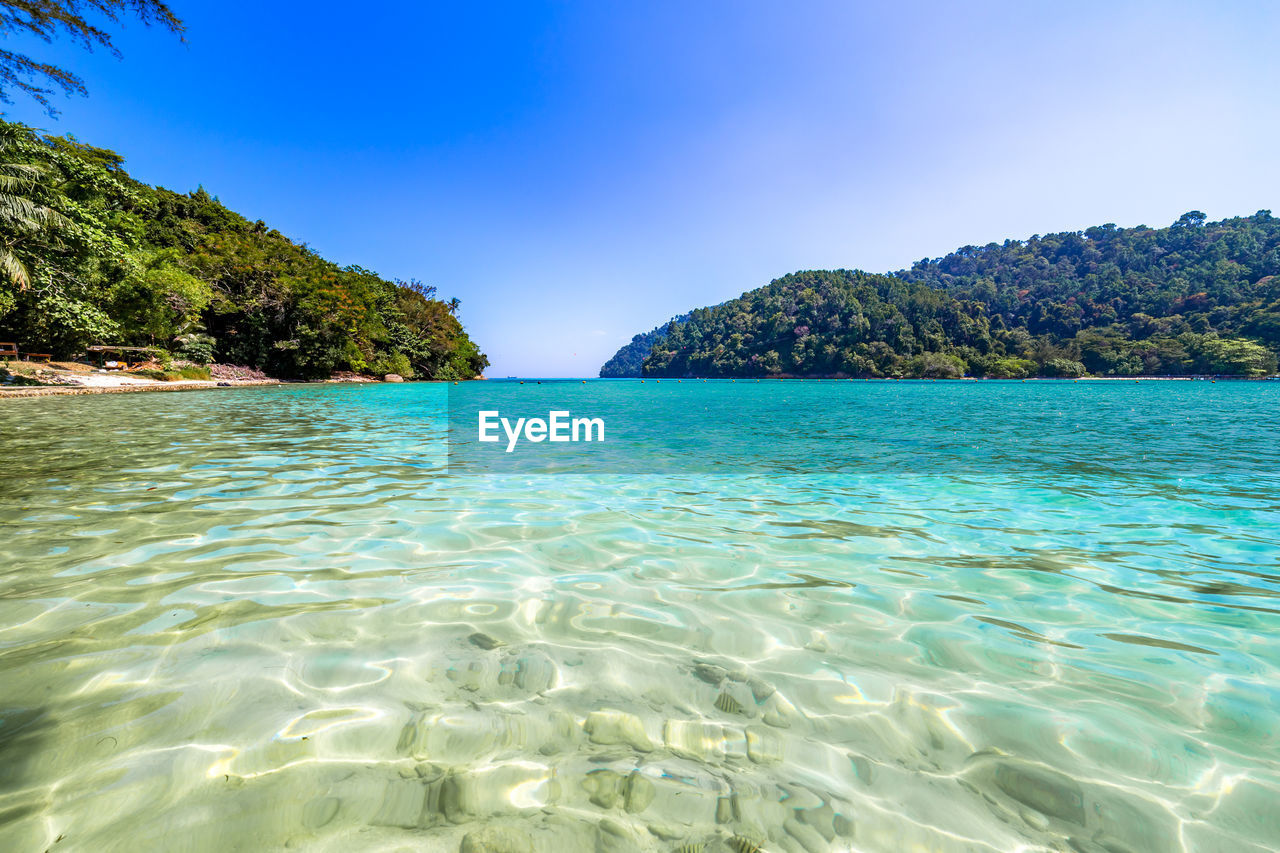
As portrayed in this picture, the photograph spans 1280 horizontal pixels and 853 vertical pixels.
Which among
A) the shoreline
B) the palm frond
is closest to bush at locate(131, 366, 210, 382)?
the shoreline

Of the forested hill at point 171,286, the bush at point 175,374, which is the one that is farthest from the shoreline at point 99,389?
the forested hill at point 171,286

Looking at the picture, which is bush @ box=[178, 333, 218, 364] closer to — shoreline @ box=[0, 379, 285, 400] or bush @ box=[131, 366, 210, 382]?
bush @ box=[131, 366, 210, 382]

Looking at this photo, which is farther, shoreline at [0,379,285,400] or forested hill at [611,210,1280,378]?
forested hill at [611,210,1280,378]

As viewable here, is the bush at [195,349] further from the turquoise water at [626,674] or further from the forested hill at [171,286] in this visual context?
the turquoise water at [626,674]

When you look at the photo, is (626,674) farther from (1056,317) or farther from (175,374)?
(1056,317)

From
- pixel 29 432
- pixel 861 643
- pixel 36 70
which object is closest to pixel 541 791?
pixel 861 643
